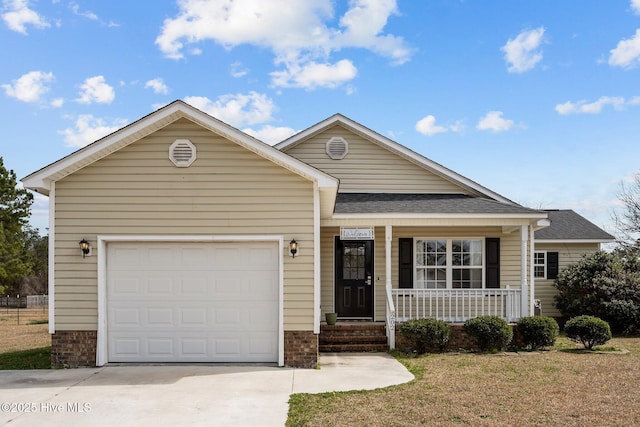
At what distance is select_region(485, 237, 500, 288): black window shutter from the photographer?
14.3m

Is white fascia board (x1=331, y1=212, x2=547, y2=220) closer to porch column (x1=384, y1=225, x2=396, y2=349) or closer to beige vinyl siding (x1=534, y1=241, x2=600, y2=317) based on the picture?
porch column (x1=384, y1=225, x2=396, y2=349)

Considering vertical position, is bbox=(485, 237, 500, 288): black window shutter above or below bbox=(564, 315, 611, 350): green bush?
above

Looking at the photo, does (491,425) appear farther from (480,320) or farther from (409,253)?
(409,253)

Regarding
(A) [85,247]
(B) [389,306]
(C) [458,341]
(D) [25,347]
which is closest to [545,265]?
(C) [458,341]

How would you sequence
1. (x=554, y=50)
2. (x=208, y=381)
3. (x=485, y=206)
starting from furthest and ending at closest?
(x=554, y=50)
(x=485, y=206)
(x=208, y=381)

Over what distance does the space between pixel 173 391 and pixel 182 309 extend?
2.25 m

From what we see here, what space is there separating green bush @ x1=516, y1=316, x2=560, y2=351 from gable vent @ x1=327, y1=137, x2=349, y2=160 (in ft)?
20.2

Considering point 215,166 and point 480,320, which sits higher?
point 215,166

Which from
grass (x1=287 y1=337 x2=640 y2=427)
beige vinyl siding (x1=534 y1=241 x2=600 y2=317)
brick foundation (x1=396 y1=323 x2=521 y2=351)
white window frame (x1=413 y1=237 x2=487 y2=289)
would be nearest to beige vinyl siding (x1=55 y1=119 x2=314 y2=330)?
grass (x1=287 y1=337 x2=640 y2=427)

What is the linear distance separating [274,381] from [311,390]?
0.86m

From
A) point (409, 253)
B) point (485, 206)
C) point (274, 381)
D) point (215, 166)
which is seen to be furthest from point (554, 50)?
point (274, 381)

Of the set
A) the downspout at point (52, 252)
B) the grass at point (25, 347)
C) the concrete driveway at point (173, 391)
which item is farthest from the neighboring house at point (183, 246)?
the grass at point (25, 347)

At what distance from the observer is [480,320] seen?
11984mm

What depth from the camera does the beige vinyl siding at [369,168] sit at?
599 inches
